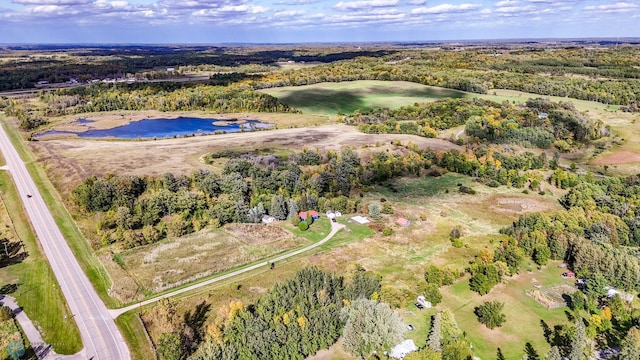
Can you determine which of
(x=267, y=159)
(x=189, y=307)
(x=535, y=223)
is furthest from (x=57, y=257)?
(x=535, y=223)

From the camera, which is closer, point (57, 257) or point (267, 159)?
point (57, 257)

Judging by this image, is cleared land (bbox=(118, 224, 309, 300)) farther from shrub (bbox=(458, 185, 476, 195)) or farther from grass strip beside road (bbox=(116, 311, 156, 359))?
shrub (bbox=(458, 185, 476, 195))

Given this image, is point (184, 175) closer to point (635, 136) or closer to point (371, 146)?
point (371, 146)

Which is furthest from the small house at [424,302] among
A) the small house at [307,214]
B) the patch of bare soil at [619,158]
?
the patch of bare soil at [619,158]

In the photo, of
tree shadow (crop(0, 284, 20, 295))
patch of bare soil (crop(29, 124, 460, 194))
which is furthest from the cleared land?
patch of bare soil (crop(29, 124, 460, 194))

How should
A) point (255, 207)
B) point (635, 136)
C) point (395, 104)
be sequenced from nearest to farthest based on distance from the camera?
point (255, 207)
point (635, 136)
point (395, 104)

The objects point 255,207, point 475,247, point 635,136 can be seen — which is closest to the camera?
point 475,247
